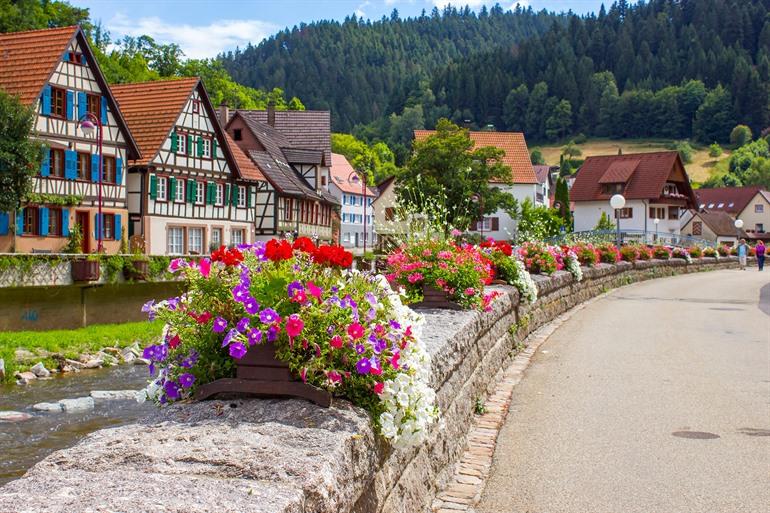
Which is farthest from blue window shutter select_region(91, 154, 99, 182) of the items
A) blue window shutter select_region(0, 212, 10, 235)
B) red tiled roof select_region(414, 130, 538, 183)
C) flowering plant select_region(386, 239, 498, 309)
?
red tiled roof select_region(414, 130, 538, 183)

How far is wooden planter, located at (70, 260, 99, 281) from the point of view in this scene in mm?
26906

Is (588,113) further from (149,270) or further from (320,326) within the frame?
(320,326)

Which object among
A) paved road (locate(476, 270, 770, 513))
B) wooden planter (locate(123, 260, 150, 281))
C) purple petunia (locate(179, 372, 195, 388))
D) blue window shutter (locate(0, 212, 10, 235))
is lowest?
paved road (locate(476, 270, 770, 513))

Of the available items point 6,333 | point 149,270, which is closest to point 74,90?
point 149,270

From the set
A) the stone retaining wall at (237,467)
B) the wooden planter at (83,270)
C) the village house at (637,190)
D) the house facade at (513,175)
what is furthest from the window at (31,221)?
the village house at (637,190)

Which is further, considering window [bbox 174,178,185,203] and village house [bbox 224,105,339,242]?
village house [bbox 224,105,339,242]

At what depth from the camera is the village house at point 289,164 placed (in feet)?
171

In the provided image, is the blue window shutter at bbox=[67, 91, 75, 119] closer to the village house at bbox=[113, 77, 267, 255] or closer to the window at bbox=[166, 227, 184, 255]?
the village house at bbox=[113, 77, 267, 255]

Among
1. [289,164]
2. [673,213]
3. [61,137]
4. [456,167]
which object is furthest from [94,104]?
[673,213]

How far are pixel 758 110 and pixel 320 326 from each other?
18621 cm

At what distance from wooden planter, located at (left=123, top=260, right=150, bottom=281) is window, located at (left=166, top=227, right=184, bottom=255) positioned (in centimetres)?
1162

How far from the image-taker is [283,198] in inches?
2103

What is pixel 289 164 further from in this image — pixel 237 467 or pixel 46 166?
pixel 237 467

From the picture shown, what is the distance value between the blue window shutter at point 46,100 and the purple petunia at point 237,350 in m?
32.9
